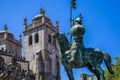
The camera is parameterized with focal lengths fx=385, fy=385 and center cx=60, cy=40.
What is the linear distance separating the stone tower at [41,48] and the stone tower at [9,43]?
193 inches

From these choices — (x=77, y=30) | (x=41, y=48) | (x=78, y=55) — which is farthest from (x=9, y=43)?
(x=78, y=55)

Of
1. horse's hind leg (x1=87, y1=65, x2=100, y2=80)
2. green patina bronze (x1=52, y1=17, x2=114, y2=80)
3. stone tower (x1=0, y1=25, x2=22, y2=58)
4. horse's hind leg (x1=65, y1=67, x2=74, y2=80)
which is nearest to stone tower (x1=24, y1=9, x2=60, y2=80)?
stone tower (x1=0, y1=25, x2=22, y2=58)

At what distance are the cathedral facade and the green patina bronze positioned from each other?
60.7 m

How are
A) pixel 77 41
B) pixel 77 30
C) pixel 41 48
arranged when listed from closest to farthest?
1. pixel 77 30
2. pixel 77 41
3. pixel 41 48

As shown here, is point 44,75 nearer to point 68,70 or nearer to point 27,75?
point 27,75

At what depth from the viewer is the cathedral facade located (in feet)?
258

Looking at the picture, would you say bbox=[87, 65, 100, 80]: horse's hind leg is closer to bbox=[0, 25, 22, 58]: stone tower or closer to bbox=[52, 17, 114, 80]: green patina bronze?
bbox=[52, 17, 114, 80]: green patina bronze

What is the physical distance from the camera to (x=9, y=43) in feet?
292

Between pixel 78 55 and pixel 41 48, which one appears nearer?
pixel 78 55

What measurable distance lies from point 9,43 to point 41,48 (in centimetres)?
1182

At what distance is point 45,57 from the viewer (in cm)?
7881

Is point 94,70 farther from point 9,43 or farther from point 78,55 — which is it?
point 9,43

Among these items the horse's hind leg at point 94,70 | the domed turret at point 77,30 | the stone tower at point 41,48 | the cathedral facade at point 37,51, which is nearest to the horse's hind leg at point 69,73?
the horse's hind leg at point 94,70

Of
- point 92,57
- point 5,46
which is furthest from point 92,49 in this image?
point 5,46
